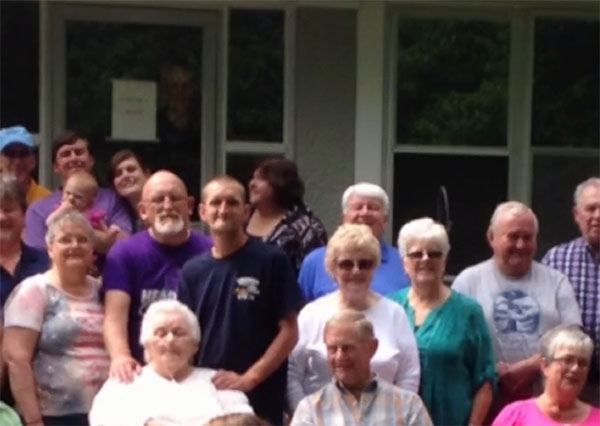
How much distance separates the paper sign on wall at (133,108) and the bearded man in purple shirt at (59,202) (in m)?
1.53

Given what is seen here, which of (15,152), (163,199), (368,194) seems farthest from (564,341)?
(15,152)

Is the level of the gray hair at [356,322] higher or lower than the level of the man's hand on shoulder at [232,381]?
higher

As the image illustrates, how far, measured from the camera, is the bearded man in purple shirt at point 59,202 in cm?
711

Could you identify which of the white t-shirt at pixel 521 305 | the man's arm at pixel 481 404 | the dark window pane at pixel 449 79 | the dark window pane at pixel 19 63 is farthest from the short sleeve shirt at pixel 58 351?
the dark window pane at pixel 449 79

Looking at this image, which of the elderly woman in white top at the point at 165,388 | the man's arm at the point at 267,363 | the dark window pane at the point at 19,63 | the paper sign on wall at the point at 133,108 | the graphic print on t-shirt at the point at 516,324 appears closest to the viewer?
the elderly woman in white top at the point at 165,388

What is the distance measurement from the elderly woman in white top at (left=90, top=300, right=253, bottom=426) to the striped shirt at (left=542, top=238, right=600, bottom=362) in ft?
5.84

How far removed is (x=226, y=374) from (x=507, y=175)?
3523 mm

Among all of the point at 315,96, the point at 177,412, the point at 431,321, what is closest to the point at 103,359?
the point at 177,412

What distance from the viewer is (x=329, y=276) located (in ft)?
22.8

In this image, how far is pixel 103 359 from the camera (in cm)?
650

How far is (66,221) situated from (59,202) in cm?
84

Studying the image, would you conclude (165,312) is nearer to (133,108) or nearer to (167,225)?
(167,225)

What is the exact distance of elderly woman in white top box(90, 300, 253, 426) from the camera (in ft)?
20.2

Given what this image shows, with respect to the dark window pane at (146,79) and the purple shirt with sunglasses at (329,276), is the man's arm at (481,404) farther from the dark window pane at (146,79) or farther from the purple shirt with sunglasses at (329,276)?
the dark window pane at (146,79)
